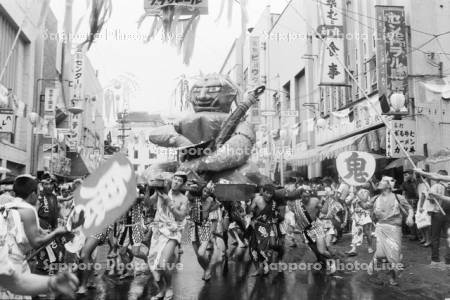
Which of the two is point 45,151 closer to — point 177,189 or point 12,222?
point 177,189

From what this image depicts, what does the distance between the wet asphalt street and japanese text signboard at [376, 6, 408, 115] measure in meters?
7.10

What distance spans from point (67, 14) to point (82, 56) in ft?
51.9

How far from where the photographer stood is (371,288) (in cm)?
691

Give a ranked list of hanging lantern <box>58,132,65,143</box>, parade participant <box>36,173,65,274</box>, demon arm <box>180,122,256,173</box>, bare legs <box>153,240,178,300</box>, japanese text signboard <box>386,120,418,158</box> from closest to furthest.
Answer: bare legs <box>153,240,178,300</box>, parade participant <box>36,173,65,274</box>, demon arm <box>180,122,256,173</box>, japanese text signboard <box>386,120,418,158</box>, hanging lantern <box>58,132,65,143</box>

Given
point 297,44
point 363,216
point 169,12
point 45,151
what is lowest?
point 363,216

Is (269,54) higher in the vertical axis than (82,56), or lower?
higher

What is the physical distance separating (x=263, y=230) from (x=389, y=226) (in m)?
2.06

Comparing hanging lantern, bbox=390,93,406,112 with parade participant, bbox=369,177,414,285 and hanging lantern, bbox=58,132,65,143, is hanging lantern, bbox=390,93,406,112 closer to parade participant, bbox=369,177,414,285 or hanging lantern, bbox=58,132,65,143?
parade participant, bbox=369,177,414,285

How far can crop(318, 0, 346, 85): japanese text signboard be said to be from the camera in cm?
1616

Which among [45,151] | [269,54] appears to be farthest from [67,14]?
[269,54]

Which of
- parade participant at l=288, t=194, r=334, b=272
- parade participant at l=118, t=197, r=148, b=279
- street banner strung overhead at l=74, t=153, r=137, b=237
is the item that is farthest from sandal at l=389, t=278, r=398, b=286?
street banner strung overhead at l=74, t=153, r=137, b=237

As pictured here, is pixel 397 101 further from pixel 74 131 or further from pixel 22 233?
pixel 74 131

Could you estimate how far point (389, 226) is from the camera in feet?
23.0

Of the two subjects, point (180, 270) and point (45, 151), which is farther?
point (45, 151)
